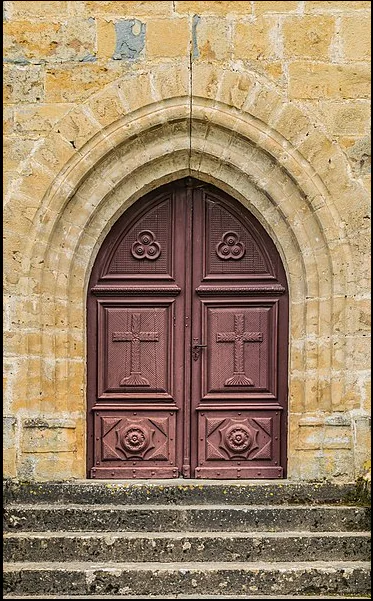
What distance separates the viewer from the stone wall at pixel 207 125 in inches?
263

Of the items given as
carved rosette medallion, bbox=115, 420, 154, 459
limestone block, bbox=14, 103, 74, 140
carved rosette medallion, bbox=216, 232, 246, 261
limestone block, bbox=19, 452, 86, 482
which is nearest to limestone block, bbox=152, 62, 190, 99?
limestone block, bbox=14, 103, 74, 140

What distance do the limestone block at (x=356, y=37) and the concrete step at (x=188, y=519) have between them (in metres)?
3.19

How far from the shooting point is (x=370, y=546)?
6309mm

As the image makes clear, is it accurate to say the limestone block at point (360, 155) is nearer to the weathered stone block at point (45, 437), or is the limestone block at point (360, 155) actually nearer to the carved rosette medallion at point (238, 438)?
the carved rosette medallion at point (238, 438)

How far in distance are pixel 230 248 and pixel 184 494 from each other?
184 cm

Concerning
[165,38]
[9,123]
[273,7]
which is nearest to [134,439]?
[9,123]

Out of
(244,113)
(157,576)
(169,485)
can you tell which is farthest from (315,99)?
(157,576)

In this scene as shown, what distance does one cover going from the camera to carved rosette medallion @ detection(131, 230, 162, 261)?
705cm

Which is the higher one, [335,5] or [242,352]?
[335,5]

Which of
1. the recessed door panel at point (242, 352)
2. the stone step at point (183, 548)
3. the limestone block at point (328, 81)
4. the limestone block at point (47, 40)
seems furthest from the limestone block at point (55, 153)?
the stone step at point (183, 548)

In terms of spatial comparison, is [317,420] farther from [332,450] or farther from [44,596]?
[44,596]

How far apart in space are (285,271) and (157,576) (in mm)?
2375

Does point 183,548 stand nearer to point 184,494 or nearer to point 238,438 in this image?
point 184,494

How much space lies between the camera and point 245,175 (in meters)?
6.86
